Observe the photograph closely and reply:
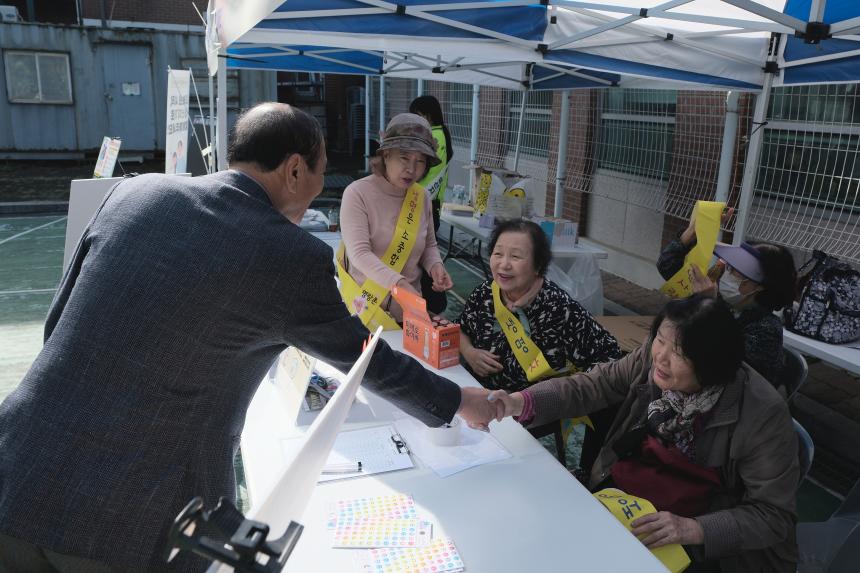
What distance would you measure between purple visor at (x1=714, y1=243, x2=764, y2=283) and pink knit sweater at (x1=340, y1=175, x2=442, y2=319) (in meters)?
1.31

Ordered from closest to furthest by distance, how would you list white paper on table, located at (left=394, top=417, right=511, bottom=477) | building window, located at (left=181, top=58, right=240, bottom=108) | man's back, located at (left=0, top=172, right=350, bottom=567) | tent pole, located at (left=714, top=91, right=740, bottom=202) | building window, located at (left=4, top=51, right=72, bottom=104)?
man's back, located at (left=0, top=172, right=350, bottom=567) → white paper on table, located at (left=394, top=417, right=511, bottom=477) → tent pole, located at (left=714, top=91, right=740, bottom=202) → building window, located at (left=4, top=51, right=72, bottom=104) → building window, located at (left=181, top=58, right=240, bottom=108)

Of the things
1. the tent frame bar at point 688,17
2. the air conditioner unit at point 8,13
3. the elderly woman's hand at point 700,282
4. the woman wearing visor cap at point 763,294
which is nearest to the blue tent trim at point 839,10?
the tent frame bar at point 688,17

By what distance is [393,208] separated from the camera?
2.95 metres

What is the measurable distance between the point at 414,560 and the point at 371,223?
5.91 ft

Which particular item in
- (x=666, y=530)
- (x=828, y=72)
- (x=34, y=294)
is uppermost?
(x=828, y=72)

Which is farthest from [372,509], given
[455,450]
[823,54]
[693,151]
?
[693,151]

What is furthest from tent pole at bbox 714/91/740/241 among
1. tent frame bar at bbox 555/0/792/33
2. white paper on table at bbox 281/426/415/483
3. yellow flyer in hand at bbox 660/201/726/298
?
white paper on table at bbox 281/426/415/483

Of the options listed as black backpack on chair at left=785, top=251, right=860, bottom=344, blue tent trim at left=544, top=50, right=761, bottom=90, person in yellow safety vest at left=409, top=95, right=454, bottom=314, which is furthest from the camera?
person in yellow safety vest at left=409, top=95, right=454, bottom=314

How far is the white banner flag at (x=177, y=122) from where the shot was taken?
4.45 m

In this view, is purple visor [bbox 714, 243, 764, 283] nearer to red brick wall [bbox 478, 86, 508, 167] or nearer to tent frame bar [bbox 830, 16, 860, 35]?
tent frame bar [bbox 830, 16, 860, 35]

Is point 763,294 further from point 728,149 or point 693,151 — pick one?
point 693,151

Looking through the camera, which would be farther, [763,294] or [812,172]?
[812,172]

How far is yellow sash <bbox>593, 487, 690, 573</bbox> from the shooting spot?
5.06ft

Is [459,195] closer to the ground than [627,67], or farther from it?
closer to the ground
